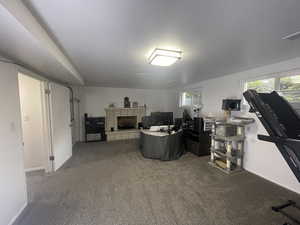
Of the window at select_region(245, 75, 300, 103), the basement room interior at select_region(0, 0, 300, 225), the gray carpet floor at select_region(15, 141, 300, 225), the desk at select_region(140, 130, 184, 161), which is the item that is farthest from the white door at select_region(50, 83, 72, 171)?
the window at select_region(245, 75, 300, 103)

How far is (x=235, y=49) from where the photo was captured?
6.32 ft

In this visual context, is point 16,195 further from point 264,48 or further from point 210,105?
point 210,105

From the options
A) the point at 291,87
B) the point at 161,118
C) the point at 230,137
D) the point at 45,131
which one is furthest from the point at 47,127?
the point at 291,87

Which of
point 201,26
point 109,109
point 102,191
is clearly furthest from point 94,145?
point 201,26

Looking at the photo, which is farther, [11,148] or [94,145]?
[94,145]

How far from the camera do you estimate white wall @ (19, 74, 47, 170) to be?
277 cm

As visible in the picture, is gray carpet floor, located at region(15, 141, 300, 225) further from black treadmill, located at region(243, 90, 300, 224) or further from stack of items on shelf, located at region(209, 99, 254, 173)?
black treadmill, located at region(243, 90, 300, 224)

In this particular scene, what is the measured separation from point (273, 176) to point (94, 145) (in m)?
4.91

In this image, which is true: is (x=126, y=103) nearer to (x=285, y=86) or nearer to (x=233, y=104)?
(x=233, y=104)

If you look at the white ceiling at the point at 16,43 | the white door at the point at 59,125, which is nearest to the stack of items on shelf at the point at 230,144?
the white ceiling at the point at 16,43

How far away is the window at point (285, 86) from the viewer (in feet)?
7.55

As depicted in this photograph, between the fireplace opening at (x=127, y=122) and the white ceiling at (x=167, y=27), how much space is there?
4.02 meters

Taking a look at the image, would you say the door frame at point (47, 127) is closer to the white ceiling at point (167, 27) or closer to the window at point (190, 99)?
the white ceiling at point (167, 27)

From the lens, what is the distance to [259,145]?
2.76 meters
